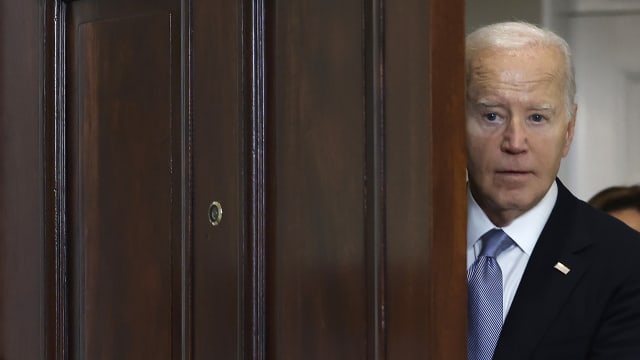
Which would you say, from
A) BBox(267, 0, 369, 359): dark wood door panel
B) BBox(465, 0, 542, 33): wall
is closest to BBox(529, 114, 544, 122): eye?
BBox(267, 0, 369, 359): dark wood door panel

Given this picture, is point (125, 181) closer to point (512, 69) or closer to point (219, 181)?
point (219, 181)

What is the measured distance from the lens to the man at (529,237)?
142cm

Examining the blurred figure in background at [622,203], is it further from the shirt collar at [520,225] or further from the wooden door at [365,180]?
the wooden door at [365,180]

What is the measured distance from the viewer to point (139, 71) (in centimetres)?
159

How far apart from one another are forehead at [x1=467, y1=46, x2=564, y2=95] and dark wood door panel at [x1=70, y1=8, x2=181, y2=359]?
37 centimetres

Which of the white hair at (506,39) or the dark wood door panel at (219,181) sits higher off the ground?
the white hair at (506,39)

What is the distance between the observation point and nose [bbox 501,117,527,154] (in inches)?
56.5

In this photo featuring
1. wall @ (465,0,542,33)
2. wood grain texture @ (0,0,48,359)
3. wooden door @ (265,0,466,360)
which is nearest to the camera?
wooden door @ (265,0,466,360)

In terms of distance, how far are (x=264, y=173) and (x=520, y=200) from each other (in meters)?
0.32

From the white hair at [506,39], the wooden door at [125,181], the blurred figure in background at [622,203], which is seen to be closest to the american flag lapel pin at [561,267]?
the white hair at [506,39]

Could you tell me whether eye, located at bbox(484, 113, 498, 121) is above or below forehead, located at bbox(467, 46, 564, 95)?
below

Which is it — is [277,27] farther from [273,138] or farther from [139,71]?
[139,71]

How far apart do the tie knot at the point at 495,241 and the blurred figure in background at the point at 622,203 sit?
1710mm

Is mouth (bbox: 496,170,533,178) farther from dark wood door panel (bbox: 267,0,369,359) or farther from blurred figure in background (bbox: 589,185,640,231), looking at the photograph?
blurred figure in background (bbox: 589,185,640,231)
